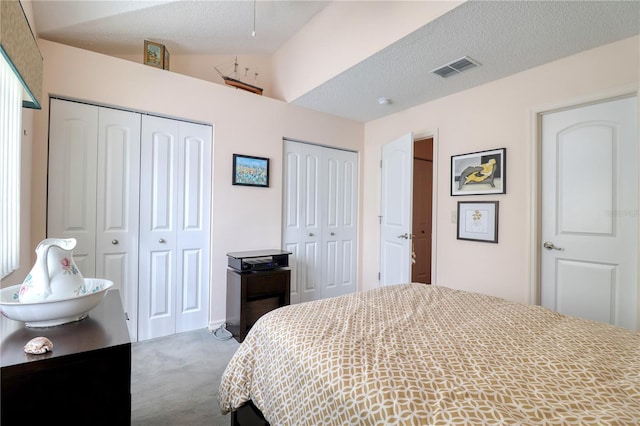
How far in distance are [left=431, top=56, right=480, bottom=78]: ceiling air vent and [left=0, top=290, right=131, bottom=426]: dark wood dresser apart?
2833mm

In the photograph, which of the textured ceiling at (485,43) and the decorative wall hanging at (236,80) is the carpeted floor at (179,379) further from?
the textured ceiling at (485,43)

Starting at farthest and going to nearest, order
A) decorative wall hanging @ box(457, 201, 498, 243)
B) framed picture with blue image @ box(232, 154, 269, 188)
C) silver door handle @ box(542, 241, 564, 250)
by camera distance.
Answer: framed picture with blue image @ box(232, 154, 269, 188)
decorative wall hanging @ box(457, 201, 498, 243)
silver door handle @ box(542, 241, 564, 250)

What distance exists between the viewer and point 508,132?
2719 millimetres

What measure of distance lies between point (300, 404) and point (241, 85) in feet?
10.1

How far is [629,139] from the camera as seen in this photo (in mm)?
2125

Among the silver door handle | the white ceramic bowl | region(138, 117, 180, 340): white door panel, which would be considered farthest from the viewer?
region(138, 117, 180, 340): white door panel

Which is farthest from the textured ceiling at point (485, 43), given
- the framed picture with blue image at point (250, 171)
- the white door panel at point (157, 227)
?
the white door panel at point (157, 227)

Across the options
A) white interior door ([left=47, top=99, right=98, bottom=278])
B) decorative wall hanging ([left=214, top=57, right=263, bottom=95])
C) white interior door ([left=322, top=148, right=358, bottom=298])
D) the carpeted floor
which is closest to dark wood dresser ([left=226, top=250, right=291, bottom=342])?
the carpeted floor

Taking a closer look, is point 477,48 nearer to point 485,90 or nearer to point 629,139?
point 485,90

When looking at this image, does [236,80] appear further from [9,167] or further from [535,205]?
[535,205]

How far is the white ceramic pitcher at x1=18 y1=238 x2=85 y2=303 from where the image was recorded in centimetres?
103

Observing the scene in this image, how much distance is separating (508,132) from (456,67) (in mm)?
766

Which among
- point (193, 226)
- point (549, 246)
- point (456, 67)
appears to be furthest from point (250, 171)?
point (549, 246)

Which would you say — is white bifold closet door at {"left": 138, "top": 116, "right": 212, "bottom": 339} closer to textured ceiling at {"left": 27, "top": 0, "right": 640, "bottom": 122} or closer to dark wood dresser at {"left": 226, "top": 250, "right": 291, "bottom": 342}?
dark wood dresser at {"left": 226, "top": 250, "right": 291, "bottom": 342}
